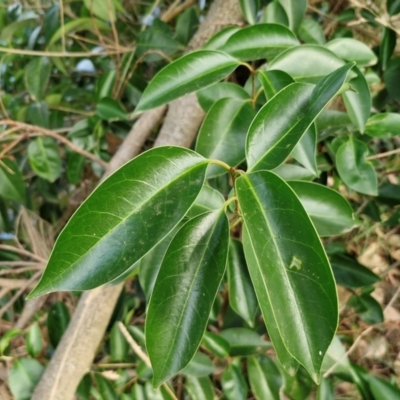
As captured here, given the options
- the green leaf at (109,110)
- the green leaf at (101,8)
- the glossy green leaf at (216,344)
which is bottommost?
the glossy green leaf at (216,344)

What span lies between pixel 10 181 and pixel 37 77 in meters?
0.28

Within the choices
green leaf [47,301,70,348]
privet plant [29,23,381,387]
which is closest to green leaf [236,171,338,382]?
privet plant [29,23,381,387]

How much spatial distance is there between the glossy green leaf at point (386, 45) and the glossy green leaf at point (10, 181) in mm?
777

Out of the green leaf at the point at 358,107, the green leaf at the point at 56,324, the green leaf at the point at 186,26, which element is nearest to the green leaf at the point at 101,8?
the green leaf at the point at 186,26

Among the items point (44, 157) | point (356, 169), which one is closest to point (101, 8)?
point (44, 157)

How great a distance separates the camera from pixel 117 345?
2.36 feet

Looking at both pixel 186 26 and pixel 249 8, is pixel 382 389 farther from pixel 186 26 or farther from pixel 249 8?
pixel 186 26

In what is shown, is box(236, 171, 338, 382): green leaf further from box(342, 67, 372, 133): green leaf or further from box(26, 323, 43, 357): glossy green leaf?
Result: box(26, 323, 43, 357): glossy green leaf

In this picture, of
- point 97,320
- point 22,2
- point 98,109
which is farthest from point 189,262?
point 22,2

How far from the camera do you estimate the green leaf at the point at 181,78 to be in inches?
19.4

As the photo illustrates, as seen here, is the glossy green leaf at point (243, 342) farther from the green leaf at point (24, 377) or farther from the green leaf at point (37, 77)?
the green leaf at point (37, 77)

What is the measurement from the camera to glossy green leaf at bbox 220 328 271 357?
2.25 ft

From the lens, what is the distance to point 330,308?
30 centimetres

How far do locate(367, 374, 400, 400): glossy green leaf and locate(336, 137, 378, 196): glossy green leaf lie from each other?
14.3 inches
